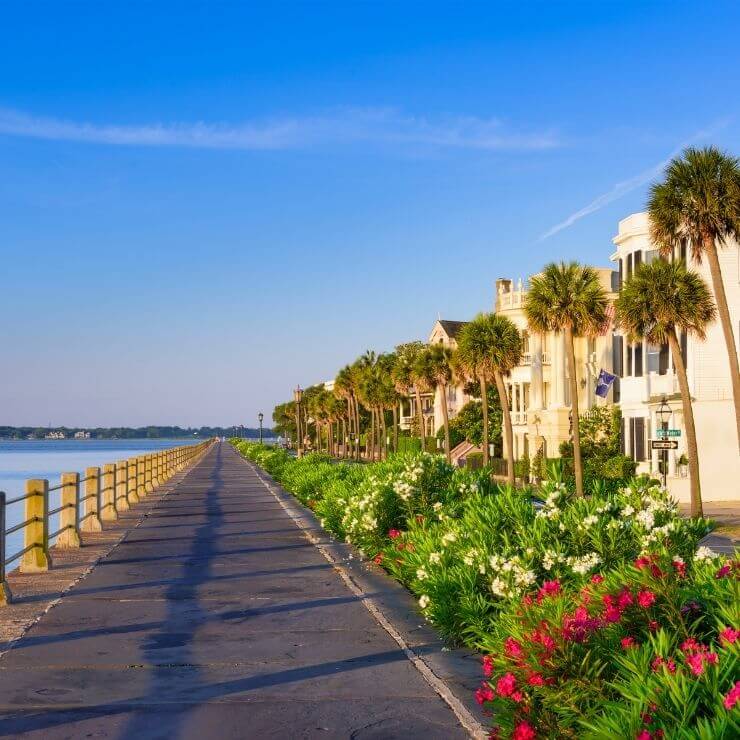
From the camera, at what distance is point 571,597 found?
7676 millimetres

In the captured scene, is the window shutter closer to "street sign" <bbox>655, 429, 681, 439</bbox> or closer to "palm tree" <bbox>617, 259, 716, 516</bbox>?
"street sign" <bbox>655, 429, 681, 439</bbox>

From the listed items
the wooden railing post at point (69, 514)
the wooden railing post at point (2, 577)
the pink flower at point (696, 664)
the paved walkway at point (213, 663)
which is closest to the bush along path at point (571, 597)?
the pink flower at point (696, 664)

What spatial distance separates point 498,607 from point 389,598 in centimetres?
332

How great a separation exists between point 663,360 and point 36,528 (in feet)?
104

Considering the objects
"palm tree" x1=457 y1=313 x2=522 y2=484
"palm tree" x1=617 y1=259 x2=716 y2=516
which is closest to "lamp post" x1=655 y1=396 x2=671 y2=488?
"palm tree" x1=617 y1=259 x2=716 y2=516

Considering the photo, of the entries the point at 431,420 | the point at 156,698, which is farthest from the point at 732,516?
the point at 431,420

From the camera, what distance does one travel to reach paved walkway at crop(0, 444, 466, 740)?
7.15m

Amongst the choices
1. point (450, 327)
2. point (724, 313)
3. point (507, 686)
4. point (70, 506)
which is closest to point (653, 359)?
point (724, 313)

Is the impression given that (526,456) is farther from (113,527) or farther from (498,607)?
(498,607)

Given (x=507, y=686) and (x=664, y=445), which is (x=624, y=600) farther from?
(x=664, y=445)

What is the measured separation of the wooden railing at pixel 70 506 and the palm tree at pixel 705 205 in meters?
16.5

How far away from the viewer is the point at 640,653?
542cm

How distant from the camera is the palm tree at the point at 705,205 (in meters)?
28.7

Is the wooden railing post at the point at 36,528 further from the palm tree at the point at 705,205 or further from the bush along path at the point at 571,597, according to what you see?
the palm tree at the point at 705,205
